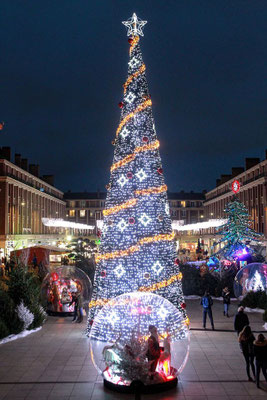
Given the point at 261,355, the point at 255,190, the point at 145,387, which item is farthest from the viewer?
the point at 255,190

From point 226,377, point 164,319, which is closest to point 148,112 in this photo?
point 164,319

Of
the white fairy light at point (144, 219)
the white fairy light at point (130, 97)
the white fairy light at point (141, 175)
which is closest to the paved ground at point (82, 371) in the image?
the white fairy light at point (144, 219)

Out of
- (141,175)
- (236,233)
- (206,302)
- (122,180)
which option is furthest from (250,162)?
(122,180)

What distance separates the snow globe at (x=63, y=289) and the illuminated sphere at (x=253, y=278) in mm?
7332

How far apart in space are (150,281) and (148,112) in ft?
17.6

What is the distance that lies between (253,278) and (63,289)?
350 inches

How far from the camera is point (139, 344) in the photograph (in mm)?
8312

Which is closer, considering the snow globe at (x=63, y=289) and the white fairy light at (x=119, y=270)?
the white fairy light at (x=119, y=270)

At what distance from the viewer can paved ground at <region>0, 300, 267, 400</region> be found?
8.43m

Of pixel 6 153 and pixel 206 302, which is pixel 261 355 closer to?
pixel 206 302

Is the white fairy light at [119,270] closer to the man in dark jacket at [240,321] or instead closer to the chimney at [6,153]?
the man in dark jacket at [240,321]

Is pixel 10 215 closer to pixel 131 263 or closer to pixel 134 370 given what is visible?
pixel 131 263

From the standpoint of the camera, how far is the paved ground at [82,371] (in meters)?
8.43

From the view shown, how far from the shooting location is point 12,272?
50.4 feet
